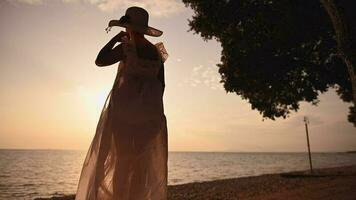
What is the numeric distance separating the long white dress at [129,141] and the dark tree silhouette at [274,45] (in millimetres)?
11592

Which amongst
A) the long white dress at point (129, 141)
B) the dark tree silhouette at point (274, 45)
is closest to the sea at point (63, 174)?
the dark tree silhouette at point (274, 45)

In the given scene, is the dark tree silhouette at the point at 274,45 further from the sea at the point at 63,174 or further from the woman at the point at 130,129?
the sea at the point at 63,174

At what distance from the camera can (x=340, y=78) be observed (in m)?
15.9

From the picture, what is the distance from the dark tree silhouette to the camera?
1429 centimetres

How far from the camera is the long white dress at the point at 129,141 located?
10.9ft

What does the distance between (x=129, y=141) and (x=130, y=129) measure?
0.39 feet

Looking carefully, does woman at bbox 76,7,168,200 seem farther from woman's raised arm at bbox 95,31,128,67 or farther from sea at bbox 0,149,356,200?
sea at bbox 0,149,356,200

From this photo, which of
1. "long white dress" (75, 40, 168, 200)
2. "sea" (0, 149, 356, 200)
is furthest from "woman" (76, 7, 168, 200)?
"sea" (0, 149, 356, 200)

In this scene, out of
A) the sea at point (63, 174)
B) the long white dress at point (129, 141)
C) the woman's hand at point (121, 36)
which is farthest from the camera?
the sea at point (63, 174)

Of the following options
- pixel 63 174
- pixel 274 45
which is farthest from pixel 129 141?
pixel 63 174

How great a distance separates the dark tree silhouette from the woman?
11454 mm

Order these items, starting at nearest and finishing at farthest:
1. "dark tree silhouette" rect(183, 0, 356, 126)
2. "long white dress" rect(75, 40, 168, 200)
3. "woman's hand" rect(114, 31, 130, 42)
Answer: "long white dress" rect(75, 40, 168, 200)
"woman's hand" rect(114, 31, 130, 42)
"dark tree silhouette" rect(183, 0, 356, 126)

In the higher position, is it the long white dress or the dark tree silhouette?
the dark tree silhouette

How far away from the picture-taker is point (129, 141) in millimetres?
3387
